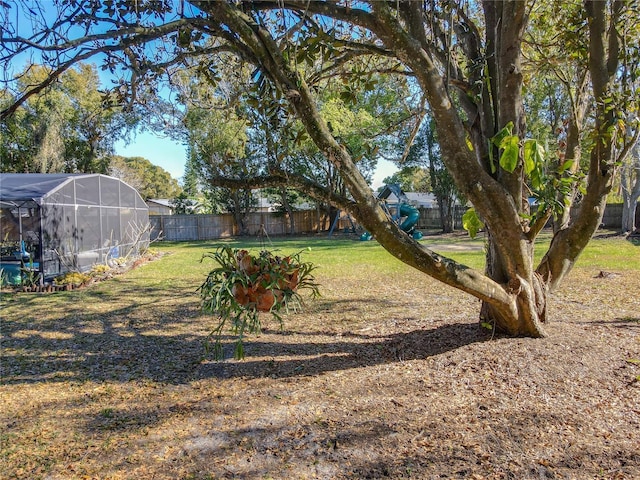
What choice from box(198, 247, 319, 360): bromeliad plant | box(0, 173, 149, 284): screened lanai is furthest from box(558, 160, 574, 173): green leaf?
box(0, 173, 149, 284): screened lanai

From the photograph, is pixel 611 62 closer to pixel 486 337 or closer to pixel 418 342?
pixel 486 337

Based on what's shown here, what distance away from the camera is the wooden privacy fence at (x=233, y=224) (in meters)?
25.1

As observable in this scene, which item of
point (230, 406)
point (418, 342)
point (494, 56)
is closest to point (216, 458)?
point (230, 406)

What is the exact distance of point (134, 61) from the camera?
363 centimetres

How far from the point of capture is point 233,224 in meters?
26.8

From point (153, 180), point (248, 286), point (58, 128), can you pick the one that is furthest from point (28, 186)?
Result: point (153, 180)

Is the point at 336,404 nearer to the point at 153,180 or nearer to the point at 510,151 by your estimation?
the point at 510,151

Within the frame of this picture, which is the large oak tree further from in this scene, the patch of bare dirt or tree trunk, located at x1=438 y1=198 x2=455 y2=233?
tree trunk, located at x1=438 y1=198 x2=455 y2=233

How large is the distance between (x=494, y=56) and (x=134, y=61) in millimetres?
3181

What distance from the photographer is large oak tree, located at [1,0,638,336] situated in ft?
9.48

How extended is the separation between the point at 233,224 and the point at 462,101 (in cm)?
2391

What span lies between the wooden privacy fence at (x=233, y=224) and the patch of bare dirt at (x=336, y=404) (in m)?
19.3

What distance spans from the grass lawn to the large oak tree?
0.65m

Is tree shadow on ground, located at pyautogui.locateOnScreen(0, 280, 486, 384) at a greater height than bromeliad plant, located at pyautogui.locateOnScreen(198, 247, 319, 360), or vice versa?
bromeliad plant, located at pyautogui.locateOnScreen(198, 247, 319, 360)
